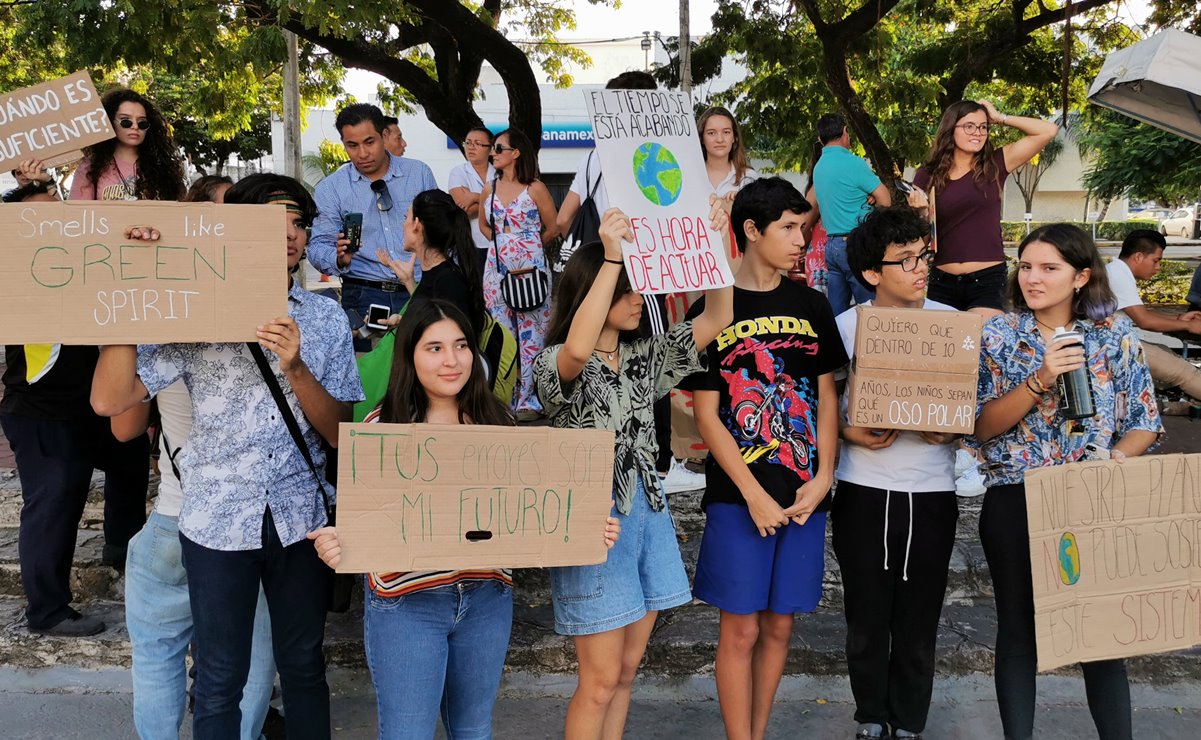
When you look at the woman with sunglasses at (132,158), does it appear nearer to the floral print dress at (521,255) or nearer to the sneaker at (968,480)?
the floral print dress at (521,255)

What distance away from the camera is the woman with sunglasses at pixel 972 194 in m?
4.79

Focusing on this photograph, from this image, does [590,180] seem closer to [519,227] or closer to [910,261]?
[519,227]

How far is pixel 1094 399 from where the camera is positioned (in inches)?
113

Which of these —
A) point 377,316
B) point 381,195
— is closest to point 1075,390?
point 377,316

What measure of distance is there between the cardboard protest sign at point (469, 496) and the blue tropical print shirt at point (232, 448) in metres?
0.33

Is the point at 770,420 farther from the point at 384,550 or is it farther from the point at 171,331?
the point at 171,331

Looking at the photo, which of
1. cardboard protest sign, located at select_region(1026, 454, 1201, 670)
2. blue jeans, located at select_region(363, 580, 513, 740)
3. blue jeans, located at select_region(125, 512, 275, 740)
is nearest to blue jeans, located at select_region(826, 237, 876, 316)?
cardboard protest sign, located at select_region(1026, 454, 1201, 670)

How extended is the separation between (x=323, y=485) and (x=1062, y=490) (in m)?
2.10

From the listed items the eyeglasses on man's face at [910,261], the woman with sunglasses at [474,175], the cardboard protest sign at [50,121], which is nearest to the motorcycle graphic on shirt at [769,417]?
the eyeglasses on man's face at [910,261]

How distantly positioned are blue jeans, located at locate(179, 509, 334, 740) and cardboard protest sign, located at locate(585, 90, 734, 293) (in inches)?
48.9

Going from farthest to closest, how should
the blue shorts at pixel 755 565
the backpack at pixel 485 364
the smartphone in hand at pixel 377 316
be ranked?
the smartphone in hand at pixel 377 316 → the backpack at pixel 485 364 → the blue shorts at pixel 755 565

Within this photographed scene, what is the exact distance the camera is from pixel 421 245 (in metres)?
3.70

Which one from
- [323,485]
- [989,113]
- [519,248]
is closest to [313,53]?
[519,248]

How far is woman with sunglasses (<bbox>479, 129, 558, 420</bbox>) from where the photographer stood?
5.43 metres
